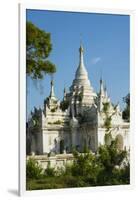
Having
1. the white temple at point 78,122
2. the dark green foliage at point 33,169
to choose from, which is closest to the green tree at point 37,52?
the white temple at point 78,122

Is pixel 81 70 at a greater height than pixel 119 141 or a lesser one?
greater

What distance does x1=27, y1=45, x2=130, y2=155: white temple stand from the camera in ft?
12.0

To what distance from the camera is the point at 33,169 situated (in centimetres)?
362

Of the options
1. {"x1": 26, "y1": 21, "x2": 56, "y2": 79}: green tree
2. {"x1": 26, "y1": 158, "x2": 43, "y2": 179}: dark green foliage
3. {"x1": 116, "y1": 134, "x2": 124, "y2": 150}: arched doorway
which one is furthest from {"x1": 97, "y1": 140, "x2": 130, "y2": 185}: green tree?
{"x1": 26, "y1": 21, "x2": 56, "y2": 79}: green tree

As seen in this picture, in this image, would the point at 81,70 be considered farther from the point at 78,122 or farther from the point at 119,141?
the point at 119,141

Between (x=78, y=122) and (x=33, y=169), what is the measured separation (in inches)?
18.5

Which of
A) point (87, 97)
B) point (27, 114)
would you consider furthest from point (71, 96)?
point (27, 114)

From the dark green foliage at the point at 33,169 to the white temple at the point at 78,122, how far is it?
69 mm

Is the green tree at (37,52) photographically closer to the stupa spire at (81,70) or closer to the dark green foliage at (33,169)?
the stupa spire at (81,70)

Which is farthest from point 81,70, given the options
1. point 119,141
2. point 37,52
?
point 119,141

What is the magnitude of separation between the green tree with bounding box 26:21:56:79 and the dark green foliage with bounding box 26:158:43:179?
1.92 ft

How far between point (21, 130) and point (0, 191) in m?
0.43
